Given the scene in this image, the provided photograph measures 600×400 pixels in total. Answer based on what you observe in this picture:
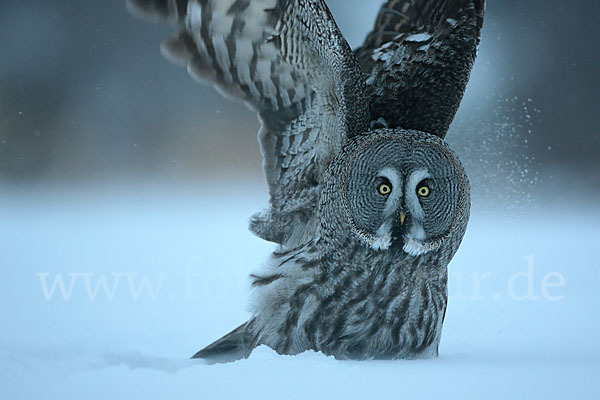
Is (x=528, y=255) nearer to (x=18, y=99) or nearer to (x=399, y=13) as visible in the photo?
(x=399, y=13)

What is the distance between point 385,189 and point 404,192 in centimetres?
7

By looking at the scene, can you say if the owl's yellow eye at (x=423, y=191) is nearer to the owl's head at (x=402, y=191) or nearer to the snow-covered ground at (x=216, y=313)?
the owl's head at (x=402, y=191)

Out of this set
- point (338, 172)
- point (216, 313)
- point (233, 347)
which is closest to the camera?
point (338, 172)

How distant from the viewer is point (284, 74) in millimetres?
2420

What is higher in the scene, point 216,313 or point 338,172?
point 338,172

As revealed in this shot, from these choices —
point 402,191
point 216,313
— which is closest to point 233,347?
point 216,313

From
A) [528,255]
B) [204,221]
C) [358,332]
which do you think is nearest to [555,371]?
[358,332]

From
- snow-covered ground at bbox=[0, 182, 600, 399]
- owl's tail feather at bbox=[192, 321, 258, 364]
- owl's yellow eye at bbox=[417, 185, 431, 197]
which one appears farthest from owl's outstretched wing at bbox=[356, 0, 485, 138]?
owl's tail feather at bbox=[192, 321, 258, 364]

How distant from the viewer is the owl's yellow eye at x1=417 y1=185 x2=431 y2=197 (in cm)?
221

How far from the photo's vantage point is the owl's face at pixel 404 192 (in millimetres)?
2201

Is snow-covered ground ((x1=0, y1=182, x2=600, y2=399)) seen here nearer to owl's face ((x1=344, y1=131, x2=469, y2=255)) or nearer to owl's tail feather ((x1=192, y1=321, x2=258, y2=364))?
owl's tail feather ((x1=192, y1=321, x2=258, y2=364))

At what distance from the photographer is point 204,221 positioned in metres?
6.84

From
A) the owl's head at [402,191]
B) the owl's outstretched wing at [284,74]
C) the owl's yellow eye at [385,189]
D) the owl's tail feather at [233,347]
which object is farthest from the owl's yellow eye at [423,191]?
the owl's tail feather at [233,347]

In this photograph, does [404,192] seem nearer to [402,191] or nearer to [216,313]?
[402,191]
